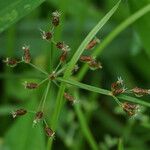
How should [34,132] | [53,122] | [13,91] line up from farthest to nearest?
[13,91] → [34,132] → [53,122]

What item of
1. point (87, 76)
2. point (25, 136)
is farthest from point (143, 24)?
point (87, 76)

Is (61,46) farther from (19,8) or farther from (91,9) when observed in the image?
(91,9)

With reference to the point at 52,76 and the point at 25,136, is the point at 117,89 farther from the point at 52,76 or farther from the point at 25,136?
the point at 25,136

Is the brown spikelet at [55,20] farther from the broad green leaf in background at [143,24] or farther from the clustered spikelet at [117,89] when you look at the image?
the broad green leaf in background at [143,24]

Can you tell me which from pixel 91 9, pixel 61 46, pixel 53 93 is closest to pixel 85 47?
pixel 61 46

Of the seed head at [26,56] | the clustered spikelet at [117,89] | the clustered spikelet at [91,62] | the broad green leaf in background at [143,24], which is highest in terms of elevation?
the broad green leaf in background at [143,24]

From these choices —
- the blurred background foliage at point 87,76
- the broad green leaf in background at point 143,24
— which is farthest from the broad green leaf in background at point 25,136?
the broad green leaf in background at point 143,24

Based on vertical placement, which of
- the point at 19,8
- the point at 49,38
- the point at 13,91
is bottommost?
the point at 13,91
